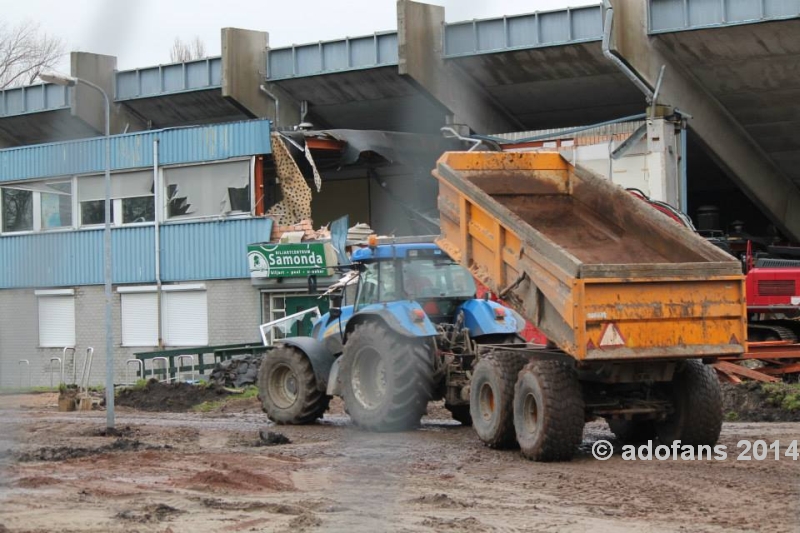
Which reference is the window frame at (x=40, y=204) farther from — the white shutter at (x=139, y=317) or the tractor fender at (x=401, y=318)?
the white shutter at (x=139, y=317)

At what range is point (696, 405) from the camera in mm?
11156

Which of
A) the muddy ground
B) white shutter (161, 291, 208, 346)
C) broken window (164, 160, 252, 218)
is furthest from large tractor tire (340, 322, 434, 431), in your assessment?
white shutter (161, 291, 208, 346)

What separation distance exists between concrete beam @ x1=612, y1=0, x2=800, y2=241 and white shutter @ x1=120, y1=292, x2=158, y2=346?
1429 cm

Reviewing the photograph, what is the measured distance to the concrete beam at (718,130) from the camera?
24.2 meters

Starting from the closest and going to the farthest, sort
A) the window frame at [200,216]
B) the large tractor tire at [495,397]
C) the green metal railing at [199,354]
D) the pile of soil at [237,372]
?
1. the large tractor tire at [495,397]
2. the pile of soil at [237,372]
3. the green metal railing at [199,354]
4. the window frame at [200,216]

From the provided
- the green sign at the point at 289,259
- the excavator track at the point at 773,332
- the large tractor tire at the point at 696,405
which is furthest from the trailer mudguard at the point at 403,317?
the green sign at the point at 289,259

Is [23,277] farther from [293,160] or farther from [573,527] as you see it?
[293,160]

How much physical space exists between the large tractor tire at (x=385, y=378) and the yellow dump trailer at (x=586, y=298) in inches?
42.2

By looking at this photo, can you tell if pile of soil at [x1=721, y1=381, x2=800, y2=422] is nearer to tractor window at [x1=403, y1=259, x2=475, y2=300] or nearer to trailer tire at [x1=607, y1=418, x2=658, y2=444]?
trailer tire at [x1=607, y1=418, x2=658, y2=444]

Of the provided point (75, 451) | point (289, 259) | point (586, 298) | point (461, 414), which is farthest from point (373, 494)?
point (289, 259)

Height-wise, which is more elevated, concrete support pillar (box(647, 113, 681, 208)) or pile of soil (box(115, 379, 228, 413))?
concrete support pillar (box(647, 113, 681, 208))

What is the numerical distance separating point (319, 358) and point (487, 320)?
2.97m

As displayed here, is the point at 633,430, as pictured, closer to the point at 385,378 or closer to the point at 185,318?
the point at 385,378

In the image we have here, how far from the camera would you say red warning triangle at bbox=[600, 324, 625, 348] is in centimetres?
1012
